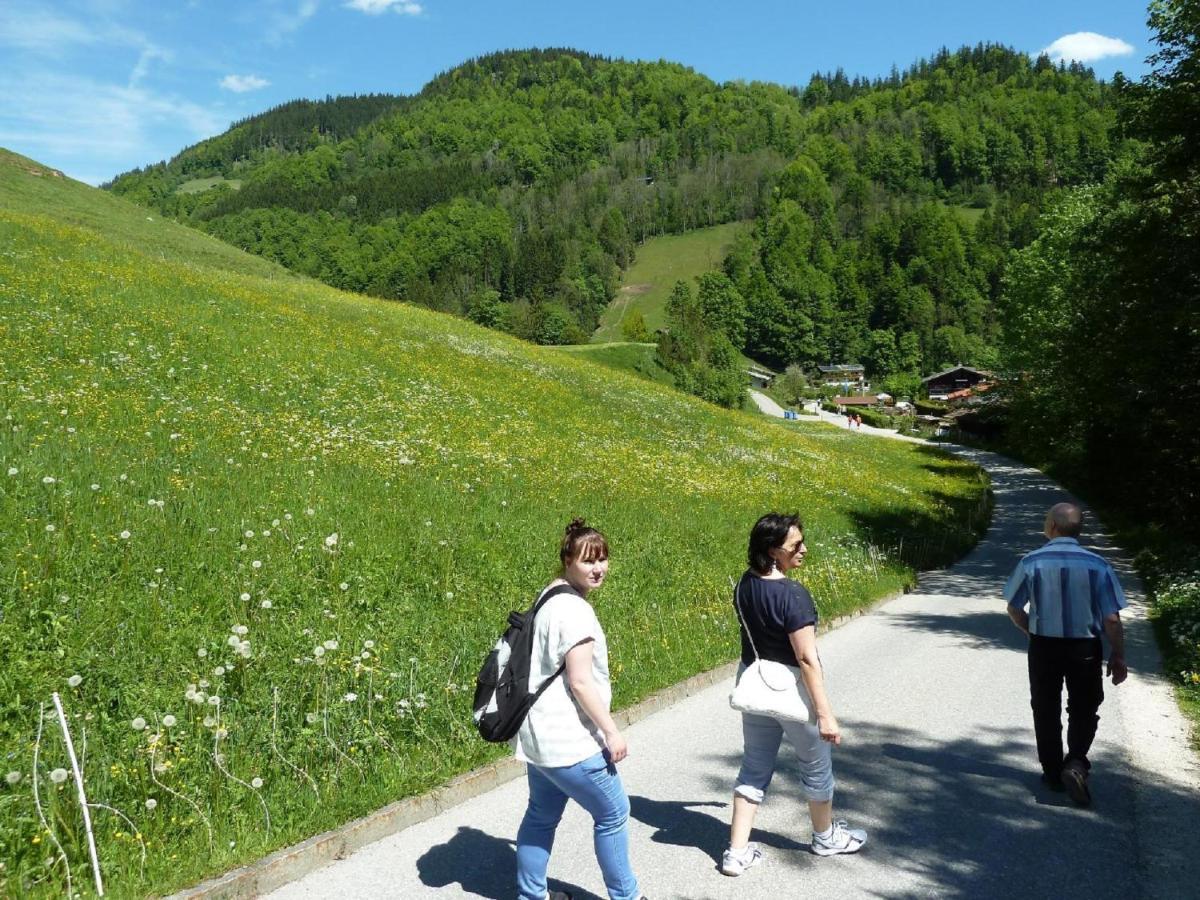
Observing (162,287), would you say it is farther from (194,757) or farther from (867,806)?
(867,806)

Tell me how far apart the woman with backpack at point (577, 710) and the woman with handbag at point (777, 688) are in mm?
1033

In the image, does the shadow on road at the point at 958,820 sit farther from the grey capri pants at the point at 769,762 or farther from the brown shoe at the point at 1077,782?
the grey capri pants at the point at 769,762

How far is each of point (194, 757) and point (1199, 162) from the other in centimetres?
1985

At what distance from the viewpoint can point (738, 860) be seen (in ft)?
15.4

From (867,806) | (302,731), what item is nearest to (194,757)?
(302,731)

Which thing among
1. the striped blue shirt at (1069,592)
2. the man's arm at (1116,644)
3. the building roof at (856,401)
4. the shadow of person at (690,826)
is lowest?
the building roof at (856,401)

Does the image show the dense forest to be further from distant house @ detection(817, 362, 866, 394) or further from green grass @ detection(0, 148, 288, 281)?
distant house @ detection(817, 362, 866, 394)

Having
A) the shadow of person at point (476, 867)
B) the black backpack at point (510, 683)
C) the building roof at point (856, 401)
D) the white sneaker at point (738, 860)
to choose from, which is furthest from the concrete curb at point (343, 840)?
the building roof at point (856, 401)

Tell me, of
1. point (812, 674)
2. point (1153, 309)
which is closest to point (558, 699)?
point (812, 674)

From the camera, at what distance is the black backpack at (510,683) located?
151 inches

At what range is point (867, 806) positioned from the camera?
5672mm

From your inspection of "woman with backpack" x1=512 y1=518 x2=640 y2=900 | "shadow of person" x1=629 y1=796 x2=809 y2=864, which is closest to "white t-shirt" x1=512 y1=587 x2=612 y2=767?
"woman with backpack" x1=512 y1=518 x2=640 y2=900

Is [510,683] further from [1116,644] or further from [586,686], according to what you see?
[1116,644]

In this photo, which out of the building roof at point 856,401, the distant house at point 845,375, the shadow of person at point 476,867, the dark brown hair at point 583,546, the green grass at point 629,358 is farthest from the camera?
the distant house at point 845,375
